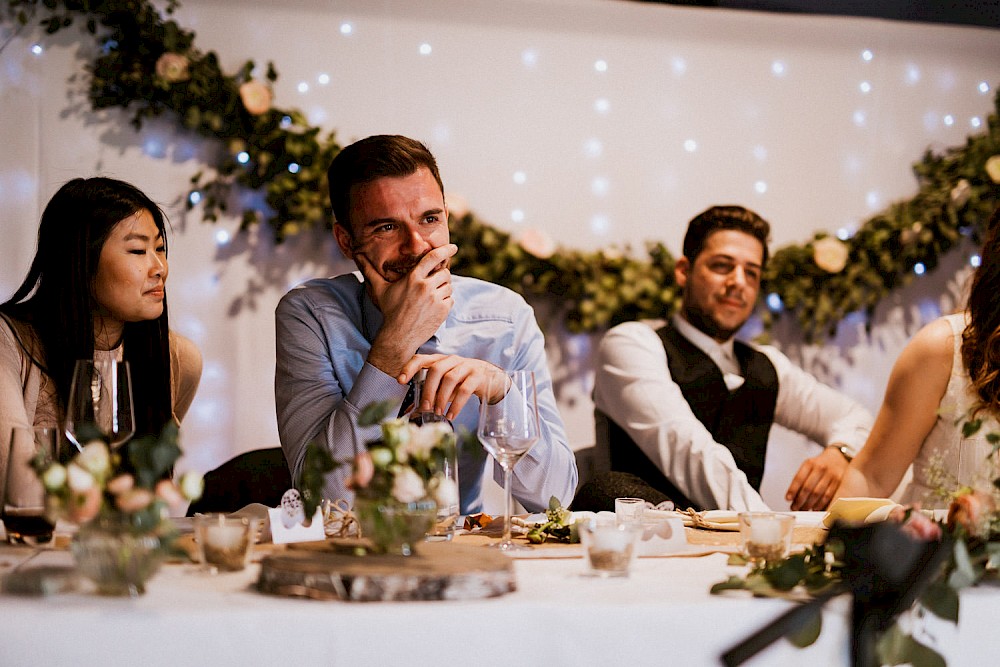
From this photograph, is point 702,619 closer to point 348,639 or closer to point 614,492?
point 348,639

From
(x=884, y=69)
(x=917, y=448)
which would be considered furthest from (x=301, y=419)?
(x=884, y=69)

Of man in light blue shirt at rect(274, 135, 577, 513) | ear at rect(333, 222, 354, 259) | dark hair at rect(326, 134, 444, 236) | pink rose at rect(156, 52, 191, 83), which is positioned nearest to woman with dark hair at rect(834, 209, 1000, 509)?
man in light blue shirt at rect(274, 135, 577, 513)

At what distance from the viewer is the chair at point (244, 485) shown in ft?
7.98

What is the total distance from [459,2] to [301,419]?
2.24m

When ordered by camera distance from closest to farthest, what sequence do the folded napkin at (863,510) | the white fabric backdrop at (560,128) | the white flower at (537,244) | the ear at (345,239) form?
the folded napkin at (863,510)
the ear at (345,239)
the white fabric backdrop at (560,128)
the white flower at (537,244)

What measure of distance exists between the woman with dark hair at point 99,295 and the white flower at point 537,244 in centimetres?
164

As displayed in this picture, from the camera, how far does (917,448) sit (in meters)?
2.23

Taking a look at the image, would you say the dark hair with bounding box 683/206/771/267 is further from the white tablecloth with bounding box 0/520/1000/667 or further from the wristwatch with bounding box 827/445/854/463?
the white tablecloth with bounding box 0/520/1000/667

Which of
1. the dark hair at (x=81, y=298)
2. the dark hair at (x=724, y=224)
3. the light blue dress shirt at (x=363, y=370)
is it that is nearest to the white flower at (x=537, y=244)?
the dark hair at (x=724, y=224)

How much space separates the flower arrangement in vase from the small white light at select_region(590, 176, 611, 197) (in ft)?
9.86

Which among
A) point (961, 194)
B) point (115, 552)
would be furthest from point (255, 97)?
point (115, 552)

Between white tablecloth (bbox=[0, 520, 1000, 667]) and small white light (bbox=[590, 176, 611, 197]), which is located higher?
small white light (bbox=[590, 176, 611, 197])

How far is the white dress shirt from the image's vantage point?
279 centimetres

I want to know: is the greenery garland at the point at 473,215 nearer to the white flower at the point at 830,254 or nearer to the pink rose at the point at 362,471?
the white flower at the point at 830,254
